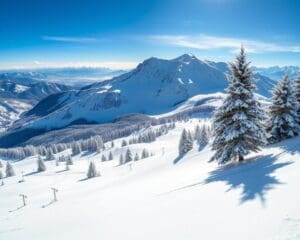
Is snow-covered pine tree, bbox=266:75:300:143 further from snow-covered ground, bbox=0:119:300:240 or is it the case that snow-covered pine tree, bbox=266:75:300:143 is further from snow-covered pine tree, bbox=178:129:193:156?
snow-covered pine tree, bbox=178:129:193:156

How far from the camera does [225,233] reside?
1130 cm

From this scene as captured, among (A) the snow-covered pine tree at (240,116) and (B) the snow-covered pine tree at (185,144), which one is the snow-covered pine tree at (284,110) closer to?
(A) the snow-covered pine tree at (240,116)

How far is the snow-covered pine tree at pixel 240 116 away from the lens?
25.7 m

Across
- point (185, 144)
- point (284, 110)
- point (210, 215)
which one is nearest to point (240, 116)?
point (284, 110)

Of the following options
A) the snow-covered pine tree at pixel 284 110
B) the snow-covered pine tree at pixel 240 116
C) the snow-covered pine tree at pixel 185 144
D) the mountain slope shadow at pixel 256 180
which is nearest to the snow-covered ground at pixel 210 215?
the mountain slope shadow at pixel 256 180

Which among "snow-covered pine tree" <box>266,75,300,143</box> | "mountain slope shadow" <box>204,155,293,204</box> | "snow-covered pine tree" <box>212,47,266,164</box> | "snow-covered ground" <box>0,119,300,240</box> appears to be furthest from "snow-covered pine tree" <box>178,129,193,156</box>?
"mountain slope shadow" <box>204,155,293,204</box>

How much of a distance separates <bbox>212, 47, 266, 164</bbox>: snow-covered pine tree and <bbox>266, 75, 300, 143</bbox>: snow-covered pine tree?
23.1 ft

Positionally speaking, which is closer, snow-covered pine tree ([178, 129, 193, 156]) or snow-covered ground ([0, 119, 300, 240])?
snow-covered ground ([0, 119, 300, 240])

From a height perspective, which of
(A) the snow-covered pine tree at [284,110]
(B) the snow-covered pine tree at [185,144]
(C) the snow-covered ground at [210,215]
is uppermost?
(A) the snow-covered pine tree at [284,110]

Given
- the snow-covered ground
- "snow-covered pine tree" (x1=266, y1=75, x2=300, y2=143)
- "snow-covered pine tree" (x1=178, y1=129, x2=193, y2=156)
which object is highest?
"snow-covered pine tree" (x1=266, y1=75, x2=300, y2=143)

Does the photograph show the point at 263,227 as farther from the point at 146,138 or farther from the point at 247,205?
the point at 146,138

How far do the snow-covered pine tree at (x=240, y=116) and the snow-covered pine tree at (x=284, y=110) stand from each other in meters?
7.05

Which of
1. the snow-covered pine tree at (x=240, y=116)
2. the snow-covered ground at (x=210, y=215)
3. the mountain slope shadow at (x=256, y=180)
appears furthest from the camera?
the snow-covered pine tree at (x=240, y=116)

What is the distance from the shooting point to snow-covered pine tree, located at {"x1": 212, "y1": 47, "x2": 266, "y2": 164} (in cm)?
2567
